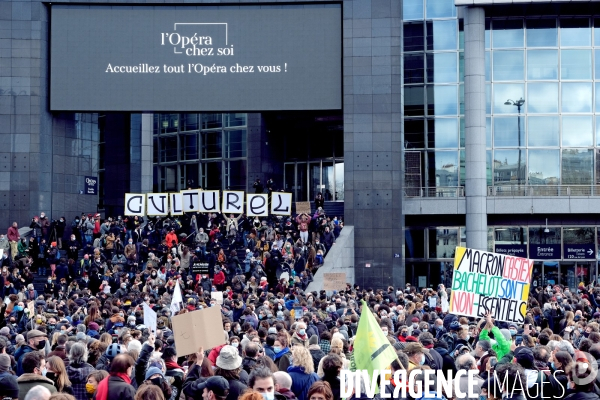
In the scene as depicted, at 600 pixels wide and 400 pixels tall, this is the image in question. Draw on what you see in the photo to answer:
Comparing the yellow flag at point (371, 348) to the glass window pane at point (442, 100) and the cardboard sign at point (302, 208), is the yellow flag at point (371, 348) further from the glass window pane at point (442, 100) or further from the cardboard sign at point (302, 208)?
the glass window pane at point (442, 100)

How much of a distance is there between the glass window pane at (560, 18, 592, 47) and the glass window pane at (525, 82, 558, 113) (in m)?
2.37

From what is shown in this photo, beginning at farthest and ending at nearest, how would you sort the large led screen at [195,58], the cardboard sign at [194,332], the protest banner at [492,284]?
1. the large led screen at [195,58]
2. the protest banner at [492,284]
3. the cardboard sign at [194,332]

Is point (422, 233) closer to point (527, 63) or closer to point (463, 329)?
point (527, 63)

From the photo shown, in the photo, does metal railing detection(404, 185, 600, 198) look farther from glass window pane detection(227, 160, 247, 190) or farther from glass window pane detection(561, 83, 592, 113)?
glass window pane detection(227, 160, 247, 190)

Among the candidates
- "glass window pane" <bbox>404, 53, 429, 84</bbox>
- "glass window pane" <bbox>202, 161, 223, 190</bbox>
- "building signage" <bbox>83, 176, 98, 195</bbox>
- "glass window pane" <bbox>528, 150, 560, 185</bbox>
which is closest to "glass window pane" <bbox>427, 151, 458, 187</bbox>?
"glass window pane" <bbox>528, 150, 560, 185</bbox>

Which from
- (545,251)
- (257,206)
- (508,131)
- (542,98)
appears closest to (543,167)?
(508,131)

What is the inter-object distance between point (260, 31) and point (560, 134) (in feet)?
49.4

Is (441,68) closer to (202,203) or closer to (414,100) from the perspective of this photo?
(414,100)

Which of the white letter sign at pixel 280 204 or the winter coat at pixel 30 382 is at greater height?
the white letter sign at pixel 280 204

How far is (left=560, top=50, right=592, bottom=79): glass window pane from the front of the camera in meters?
44.7

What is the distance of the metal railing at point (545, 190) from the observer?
145 feet

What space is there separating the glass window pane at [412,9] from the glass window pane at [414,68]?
1.89m

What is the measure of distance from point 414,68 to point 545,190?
340 inches

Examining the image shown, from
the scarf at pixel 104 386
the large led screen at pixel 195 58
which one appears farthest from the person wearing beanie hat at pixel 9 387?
the large led screen at pixel 195 58
